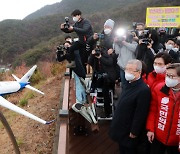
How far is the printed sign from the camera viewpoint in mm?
9558

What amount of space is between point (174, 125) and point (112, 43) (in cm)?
268

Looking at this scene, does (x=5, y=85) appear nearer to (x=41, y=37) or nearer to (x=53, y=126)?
(x=53, y=126)

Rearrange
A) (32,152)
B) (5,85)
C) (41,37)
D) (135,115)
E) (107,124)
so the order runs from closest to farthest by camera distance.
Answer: (135,115) < (107,124) < (32,152) < (5,85) < (41,37)

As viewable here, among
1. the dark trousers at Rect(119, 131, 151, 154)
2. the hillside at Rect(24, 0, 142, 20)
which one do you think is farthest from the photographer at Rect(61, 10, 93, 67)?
the hillside at Rect(24, 0, 142, 20)

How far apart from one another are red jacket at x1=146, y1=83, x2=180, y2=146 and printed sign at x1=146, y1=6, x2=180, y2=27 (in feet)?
22.1

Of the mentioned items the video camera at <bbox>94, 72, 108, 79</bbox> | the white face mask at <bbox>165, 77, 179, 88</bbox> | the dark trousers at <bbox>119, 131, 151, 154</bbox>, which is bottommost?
the dark trousers at <bbox>119, 131, 151, 154</bbox>

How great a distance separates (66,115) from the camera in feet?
13.9

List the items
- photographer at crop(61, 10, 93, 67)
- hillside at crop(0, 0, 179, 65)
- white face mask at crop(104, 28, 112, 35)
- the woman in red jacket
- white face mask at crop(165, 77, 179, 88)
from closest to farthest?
1. white face mask at crop(165, 77, 179, 88)
2. the woman in red jacket
3. white face mask at crop(104, 28, 112, 35)
4. photographer at crop(61, 10, 93, 67)
5. hillside at crop(0, 0, 179, 65)

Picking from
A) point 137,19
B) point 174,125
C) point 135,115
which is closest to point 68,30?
point 135,115

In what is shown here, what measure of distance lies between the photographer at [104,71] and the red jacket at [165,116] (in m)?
1.88

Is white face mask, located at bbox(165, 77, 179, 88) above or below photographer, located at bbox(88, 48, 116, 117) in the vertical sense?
above

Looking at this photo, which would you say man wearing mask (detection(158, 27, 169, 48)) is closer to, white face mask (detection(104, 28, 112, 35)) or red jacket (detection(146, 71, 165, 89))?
white face mask (detection(104, 28, 112, 35))

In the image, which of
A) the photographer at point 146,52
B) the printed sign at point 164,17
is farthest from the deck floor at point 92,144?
the printed sign at point 164,17

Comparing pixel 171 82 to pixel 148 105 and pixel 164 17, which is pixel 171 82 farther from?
pixel 164 17
